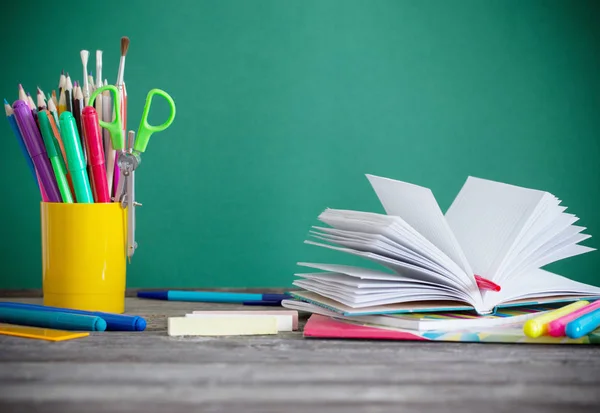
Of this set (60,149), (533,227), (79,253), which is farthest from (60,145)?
(533,227)

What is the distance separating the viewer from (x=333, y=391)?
0.60 meters

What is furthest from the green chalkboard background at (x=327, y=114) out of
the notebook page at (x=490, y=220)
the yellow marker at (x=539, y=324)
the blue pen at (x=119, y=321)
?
the yellow marker at (x=539, y=324)

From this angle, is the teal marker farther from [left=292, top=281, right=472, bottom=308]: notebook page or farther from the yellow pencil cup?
[left=292, top=281, right=472, bottom=308]: notebook page

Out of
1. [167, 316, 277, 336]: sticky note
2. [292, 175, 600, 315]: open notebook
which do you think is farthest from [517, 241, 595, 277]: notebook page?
[167, 316, 277, 336]: sticky note

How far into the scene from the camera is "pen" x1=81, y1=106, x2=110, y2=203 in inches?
34.1

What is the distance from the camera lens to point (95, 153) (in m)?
0.88

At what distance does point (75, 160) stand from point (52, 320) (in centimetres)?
20

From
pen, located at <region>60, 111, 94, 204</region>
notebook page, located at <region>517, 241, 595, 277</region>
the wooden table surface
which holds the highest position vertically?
pen, located at <region>60, 111, 94, 204</region>

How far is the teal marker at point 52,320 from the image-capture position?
0.80 m

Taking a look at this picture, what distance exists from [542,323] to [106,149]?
0.58 meters

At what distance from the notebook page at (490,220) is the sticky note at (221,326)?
A: 0.27m

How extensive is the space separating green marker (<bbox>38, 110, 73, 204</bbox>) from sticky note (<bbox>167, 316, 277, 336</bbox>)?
23 centimetres

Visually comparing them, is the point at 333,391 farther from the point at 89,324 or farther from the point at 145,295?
the point at 145,295

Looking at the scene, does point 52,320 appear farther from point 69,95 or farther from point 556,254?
point 556,254
